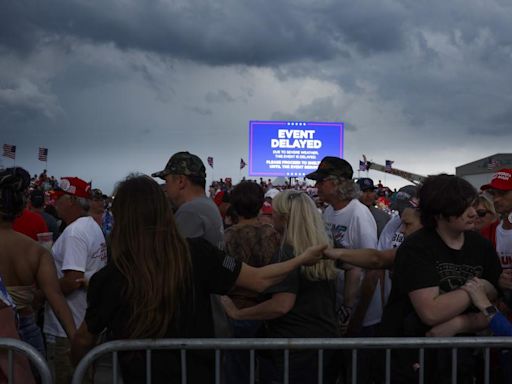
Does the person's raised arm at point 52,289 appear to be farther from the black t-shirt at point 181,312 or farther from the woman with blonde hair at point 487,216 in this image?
the woman with blonde hair at point 487,216

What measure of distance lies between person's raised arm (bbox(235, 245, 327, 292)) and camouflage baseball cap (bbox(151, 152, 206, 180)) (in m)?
1.57

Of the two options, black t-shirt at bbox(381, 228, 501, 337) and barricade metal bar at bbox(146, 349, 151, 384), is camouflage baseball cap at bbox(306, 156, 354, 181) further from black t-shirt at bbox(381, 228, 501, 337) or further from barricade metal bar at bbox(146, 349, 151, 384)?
barricade metal bar at bbox(146, 349, 151, 384)

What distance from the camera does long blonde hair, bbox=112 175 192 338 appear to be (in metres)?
2.38

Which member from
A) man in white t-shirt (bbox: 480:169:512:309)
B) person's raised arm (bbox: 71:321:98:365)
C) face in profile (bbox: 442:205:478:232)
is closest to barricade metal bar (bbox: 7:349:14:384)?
person's raised arm (bbox: 71:321:98:365)

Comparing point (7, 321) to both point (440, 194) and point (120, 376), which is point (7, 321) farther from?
point (440, 194)

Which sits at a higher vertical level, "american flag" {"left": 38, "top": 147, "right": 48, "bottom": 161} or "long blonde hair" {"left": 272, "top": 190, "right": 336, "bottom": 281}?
"american flag" {"left": 38, "top": 147, "right": 48, "bottom": 161}

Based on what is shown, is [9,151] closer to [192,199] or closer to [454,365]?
[192,199]

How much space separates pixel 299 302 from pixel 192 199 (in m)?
1.37

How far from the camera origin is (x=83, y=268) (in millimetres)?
4125

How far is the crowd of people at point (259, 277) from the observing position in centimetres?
246

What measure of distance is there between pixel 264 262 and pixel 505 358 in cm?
162

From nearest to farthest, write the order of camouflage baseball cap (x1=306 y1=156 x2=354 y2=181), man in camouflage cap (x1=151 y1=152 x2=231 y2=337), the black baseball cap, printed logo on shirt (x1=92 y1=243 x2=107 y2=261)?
man in camouflage cap (x1=151 y1=152 x2=231 y2=337), printed logo on shirt (x1=92 y1=243 x2=107 y2=261), camouflage baseball cap (x1=306 y1=156 x2=354 y2=181), the black baseball cap

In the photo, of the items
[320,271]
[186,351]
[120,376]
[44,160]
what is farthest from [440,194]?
[44,160]

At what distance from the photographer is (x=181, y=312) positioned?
250 cm
